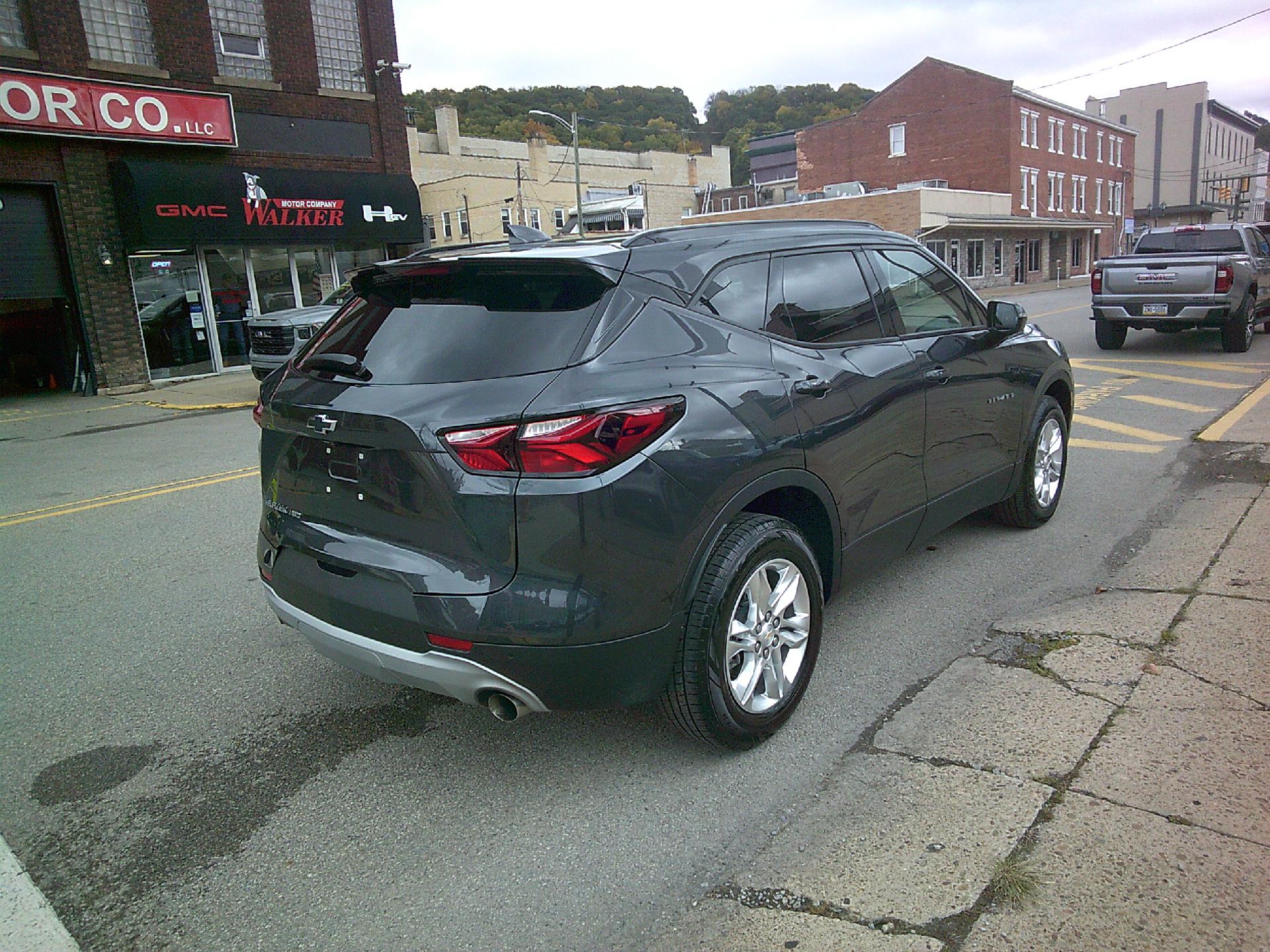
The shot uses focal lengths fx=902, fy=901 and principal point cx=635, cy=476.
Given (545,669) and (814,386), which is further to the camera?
(814,386)

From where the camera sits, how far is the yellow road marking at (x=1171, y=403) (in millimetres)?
9305

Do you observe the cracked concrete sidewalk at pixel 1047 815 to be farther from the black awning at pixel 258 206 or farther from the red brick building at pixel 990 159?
the red brick building at pixel 990 159

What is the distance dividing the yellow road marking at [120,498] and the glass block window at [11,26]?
486 inches

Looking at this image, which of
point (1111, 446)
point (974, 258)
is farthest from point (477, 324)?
point (974, 258)

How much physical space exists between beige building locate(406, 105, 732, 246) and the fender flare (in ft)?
127

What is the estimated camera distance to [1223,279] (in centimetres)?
1245

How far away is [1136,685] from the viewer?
3.58 metres

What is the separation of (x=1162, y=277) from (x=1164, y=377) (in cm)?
217

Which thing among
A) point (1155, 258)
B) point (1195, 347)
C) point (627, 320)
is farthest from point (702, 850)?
point (1195, 347)

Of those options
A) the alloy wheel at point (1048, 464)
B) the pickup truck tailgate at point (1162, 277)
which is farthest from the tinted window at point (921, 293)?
the pickup truck tailgate at point (1162, 277)

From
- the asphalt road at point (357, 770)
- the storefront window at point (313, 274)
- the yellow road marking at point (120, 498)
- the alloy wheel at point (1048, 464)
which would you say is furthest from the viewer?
the storefront window at point (313, 274)

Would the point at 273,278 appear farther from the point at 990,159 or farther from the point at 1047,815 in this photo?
the point at 990,159

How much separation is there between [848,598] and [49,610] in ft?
14.2

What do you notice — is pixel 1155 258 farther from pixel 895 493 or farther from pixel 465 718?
pixel 465 718
